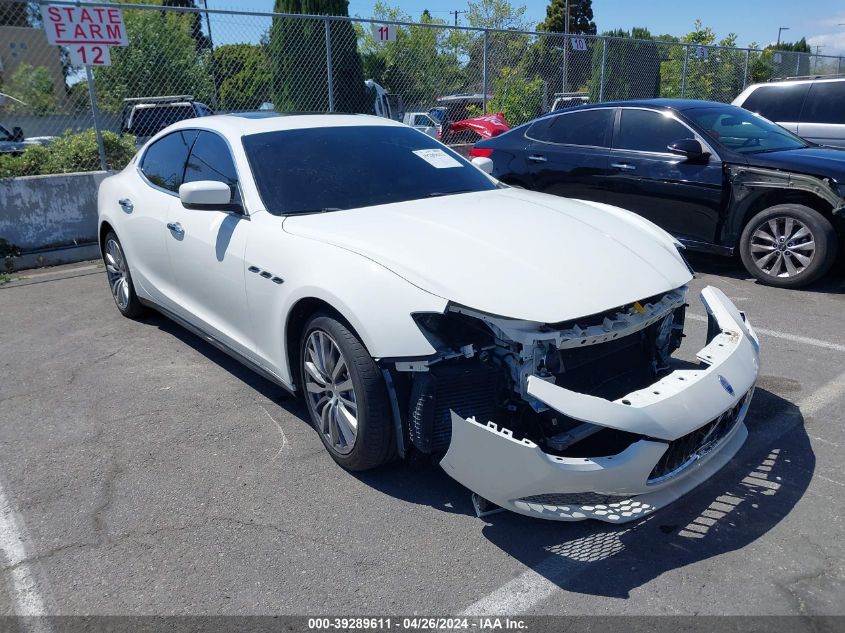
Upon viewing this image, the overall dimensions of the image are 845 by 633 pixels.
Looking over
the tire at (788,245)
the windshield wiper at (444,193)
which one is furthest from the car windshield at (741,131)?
the windshield wiper at (444,193)

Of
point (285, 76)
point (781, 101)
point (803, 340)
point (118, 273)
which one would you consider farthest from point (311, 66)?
point (803, 340)

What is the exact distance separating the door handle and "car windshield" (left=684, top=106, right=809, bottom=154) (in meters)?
4.92

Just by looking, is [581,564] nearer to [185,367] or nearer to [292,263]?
[292,263]

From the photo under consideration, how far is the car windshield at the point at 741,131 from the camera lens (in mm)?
6570

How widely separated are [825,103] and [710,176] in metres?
4.18

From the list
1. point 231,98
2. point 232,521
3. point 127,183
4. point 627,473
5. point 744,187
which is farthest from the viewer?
point 231,98

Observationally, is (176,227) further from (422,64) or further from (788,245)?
(422,64)

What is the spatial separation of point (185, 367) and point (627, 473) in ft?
10.8

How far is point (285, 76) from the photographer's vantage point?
1219 centimetres

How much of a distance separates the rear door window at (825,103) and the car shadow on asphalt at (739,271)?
337 centimetres

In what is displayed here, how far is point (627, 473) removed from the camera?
254cm

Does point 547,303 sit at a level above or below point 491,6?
below

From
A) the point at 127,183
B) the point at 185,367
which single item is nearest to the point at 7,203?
the point at 127,183

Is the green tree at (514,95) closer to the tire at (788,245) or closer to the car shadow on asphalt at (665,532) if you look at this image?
the tire at (788,245)
